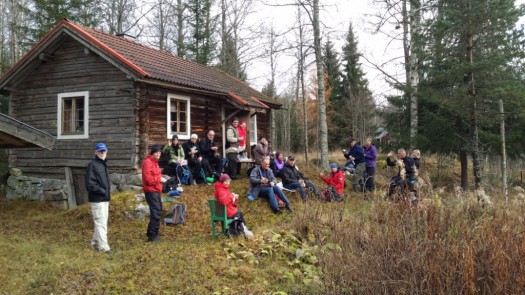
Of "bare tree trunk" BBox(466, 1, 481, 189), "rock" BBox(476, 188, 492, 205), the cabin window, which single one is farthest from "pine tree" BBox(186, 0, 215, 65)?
"rock" BBox(476, 188, 492, 205)

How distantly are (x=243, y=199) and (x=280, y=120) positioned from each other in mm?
27382

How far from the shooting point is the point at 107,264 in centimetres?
594

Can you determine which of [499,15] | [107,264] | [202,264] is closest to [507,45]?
[499,15]

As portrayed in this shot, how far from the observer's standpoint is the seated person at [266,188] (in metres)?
9.35

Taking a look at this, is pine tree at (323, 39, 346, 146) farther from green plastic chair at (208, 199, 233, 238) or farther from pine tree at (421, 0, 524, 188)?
green plastic chair at (208, 199, 233, 238)

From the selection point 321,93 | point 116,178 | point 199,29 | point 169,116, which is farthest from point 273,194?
point 199,29

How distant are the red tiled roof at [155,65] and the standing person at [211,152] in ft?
6.41

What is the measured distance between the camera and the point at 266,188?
955 centimetres

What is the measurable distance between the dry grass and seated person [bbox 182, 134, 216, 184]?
2.96m

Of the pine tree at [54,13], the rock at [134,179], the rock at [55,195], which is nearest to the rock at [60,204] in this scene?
the rock at [55,195]

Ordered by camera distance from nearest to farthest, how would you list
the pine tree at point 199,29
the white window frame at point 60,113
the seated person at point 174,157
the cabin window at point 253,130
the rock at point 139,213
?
the rock at point 139,213, the seated person at point 174,157, the white window frame at point 60,113, the cabin window at point 253,130, the pine tree at point 199,29

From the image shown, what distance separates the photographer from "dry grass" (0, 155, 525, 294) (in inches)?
149

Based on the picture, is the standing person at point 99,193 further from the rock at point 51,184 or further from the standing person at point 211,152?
the rock at point 51,184

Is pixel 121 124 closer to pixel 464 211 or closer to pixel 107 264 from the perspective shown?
pixel 107 264
